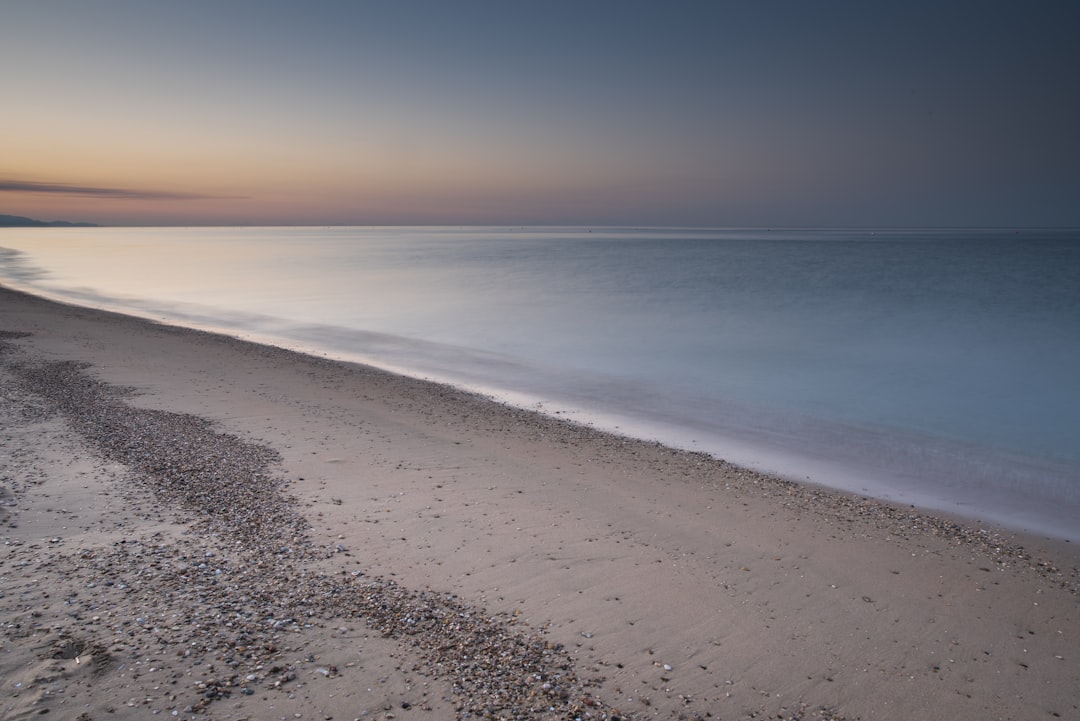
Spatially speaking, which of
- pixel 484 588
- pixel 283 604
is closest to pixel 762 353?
pixel 484 588

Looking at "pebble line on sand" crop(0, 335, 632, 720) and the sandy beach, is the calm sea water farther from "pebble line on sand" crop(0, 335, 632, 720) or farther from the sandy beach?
"pebble line on sand" crop(0, 335, 632, 720)

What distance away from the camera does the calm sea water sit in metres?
8.75

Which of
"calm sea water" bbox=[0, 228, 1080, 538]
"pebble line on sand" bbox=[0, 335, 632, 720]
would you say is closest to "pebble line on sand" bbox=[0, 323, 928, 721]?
"pebble line on sand" bbox=[0, 335, 632, 720]

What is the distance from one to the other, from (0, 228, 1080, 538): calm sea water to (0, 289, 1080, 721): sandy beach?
7.23 ft

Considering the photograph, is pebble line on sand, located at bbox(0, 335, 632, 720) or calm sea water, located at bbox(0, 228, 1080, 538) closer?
pebble line on sand, located at bbox(0, 335, 632, 720)

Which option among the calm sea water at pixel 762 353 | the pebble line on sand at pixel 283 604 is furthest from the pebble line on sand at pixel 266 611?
the calm sea water at pixel 762 353

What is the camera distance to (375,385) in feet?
37.7

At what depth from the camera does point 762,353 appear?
1812 centimetres

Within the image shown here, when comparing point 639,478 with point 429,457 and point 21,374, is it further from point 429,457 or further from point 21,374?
point 21,374

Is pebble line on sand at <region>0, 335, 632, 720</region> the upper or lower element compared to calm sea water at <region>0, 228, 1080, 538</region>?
upper

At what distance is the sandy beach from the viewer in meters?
3.45

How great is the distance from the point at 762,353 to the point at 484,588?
15.3m

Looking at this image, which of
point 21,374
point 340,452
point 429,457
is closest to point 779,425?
point 429,457

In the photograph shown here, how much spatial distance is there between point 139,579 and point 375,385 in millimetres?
7238
